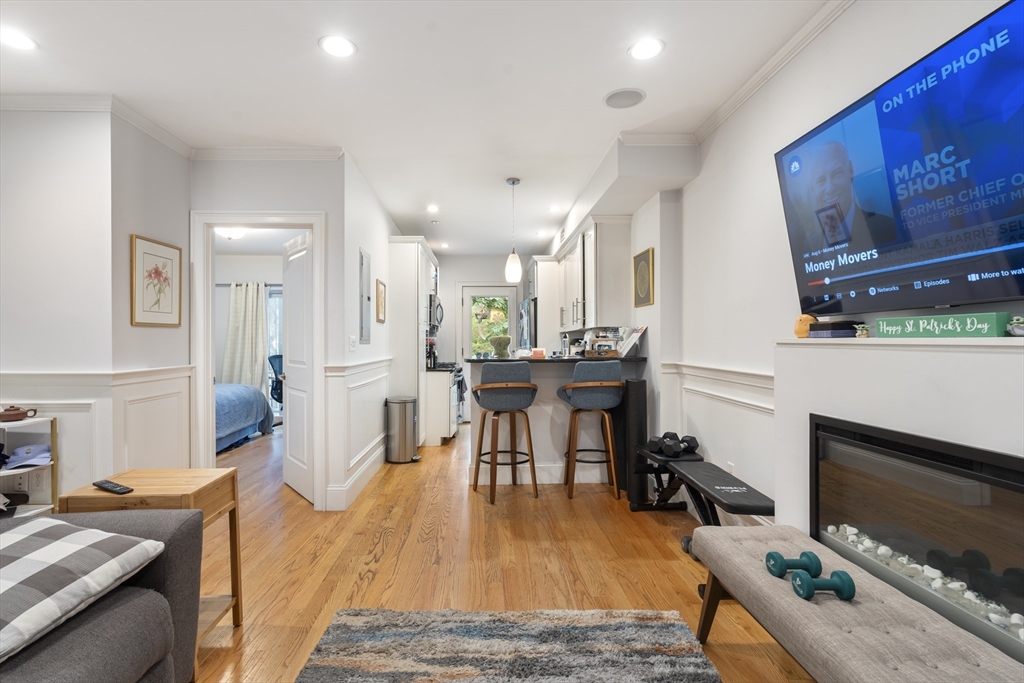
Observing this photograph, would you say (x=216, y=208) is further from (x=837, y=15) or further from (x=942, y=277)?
(x=942, y=277)

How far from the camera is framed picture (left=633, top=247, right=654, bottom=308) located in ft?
12.0

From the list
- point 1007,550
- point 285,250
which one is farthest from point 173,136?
point 1007,550

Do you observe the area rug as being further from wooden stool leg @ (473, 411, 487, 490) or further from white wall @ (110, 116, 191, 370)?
white wall @ (110, 116, 191, 370)

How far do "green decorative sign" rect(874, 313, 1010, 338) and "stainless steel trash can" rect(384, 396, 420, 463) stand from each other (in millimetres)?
3950

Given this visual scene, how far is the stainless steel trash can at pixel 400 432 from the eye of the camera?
471 cm

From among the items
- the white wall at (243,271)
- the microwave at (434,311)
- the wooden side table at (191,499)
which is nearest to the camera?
the wooden side table at (191,499)

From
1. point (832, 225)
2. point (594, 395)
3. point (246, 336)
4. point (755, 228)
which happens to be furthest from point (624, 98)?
point (246, 336)

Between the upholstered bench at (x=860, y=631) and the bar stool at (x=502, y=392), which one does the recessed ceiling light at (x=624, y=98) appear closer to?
the bar stool at (x=502, y=392)

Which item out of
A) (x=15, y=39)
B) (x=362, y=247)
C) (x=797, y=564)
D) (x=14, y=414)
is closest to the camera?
(x=797, y=564)

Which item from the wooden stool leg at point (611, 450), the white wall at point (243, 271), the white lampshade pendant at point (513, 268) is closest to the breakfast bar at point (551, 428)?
the wooden stool leg at point (611, 450)

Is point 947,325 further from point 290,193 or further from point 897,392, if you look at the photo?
point 290,193

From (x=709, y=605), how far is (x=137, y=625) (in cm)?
175

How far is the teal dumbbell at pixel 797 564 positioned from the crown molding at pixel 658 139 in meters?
2.59

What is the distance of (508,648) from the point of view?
176cm
